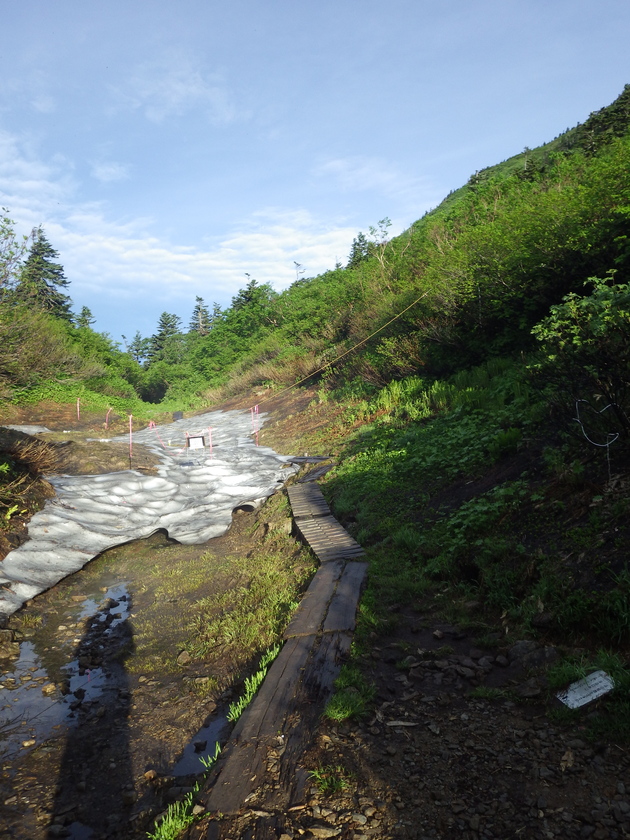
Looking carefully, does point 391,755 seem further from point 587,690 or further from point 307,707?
point 587,690

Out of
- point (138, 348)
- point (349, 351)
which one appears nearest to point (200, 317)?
point (138, 348)

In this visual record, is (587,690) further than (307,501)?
No

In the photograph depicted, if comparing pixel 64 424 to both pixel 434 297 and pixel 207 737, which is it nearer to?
pixel 434 297

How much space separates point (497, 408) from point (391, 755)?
5.92 m

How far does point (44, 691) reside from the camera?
430cm

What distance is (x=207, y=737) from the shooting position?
12.0ft

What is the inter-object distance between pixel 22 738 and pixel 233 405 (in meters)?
22.0

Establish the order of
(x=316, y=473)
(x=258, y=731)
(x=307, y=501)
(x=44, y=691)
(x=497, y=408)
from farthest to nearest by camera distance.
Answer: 1. (x=316, y=473)
2. (x=307, y=501)
3. (x=497, y=408)
4. (x=44, y=691)
5. (x=258, y=731)

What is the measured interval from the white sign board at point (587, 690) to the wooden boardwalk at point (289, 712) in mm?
1461

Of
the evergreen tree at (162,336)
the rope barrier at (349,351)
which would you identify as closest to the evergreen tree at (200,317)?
the evergreen tree at (162,336)

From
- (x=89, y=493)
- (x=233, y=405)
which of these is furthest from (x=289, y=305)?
(x=89, y=493)

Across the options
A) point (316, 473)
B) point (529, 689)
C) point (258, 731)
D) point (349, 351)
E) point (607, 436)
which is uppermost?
point (349, 351)

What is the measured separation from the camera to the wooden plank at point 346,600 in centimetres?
419

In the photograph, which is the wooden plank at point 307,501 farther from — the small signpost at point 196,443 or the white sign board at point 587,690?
the small signpost at point 196,443
